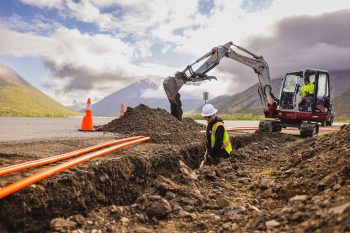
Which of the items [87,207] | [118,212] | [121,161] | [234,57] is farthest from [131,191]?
[234,57]

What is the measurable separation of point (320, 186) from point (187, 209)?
1.70 metres

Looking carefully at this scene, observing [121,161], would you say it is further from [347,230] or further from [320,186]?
[347,230]

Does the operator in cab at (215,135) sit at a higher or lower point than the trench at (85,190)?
higher

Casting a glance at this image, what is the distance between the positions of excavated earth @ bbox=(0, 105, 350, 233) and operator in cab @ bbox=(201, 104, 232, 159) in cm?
46

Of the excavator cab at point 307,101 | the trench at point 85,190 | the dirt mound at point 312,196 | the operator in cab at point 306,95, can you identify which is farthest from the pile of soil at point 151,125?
the dirt mound at point 312,196

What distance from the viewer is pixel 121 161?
6430 millimetres

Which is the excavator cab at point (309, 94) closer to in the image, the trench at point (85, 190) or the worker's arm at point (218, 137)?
the worker's arm at point (218, 137)

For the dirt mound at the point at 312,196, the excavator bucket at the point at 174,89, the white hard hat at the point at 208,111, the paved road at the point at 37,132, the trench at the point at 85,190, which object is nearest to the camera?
the dirt mound at the point at 312,196

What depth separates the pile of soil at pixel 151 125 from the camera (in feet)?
37.5

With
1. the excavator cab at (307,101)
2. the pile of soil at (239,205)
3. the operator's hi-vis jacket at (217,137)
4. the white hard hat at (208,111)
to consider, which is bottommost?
the pile of soil at (239,205)

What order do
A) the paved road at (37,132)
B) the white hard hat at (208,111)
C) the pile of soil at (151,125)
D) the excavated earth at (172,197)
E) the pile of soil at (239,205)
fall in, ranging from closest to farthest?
the pile of soil at (239,205) < the excavated earth at (172,197) < the white hard hat at (208,111) < the paved road at (37,132) < the pile of soil at (151,125)

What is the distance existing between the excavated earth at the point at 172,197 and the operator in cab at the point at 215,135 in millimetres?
461

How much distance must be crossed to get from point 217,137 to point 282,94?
→ 7623mm

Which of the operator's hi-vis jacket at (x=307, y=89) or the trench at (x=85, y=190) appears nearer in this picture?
the trench at (x=85, y=190)
